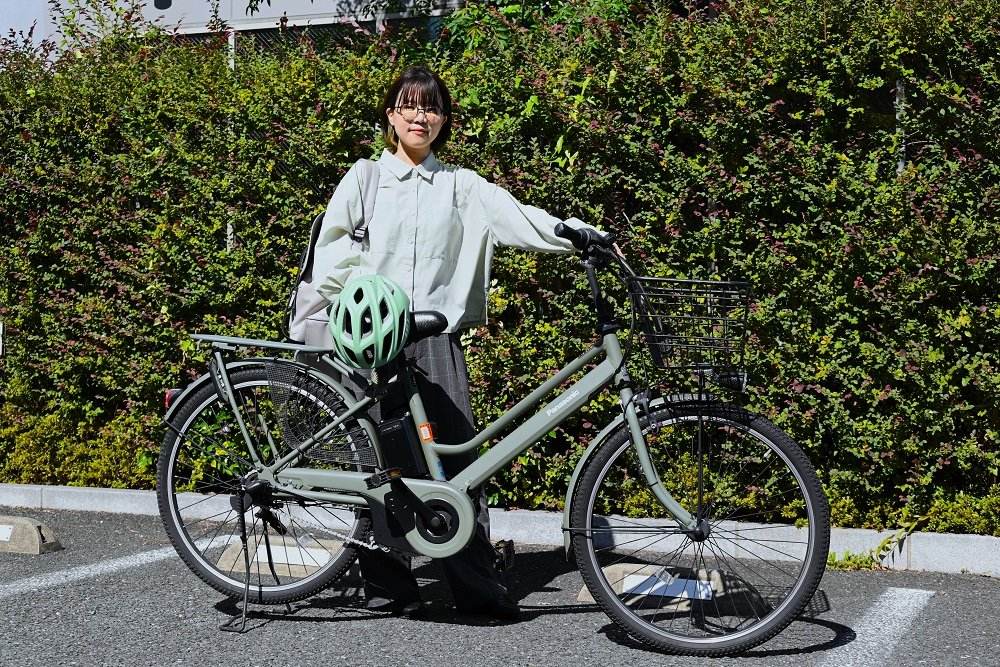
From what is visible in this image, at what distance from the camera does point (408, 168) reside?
427cm

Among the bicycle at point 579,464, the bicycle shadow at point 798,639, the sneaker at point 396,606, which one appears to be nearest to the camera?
the bicycle at point 579,464

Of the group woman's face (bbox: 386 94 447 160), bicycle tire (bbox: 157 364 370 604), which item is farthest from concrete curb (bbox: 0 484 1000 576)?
woman's face (bbox: 386 94 447 160)

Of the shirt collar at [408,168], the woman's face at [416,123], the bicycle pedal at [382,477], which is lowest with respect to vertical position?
the bicycle pedal at [382,477]

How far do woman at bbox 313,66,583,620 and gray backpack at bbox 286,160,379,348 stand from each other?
0.09 ft

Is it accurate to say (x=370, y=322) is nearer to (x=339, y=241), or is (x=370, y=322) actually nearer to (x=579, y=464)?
(x=339, y=241)

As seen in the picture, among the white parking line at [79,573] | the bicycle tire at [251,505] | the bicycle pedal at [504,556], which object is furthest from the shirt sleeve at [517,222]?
the white parking line at [79,573]

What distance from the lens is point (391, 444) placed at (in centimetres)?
404

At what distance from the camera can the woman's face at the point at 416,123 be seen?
4.21 m

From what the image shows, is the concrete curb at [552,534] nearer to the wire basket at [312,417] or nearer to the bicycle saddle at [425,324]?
the wire basket at [312,417]

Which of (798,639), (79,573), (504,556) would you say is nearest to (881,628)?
(798,639)

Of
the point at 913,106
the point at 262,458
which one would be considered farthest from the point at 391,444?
the point at 913,106

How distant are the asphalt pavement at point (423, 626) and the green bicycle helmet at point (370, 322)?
1.04 metres

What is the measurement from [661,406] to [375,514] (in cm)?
112

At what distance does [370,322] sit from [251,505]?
3.25ft
